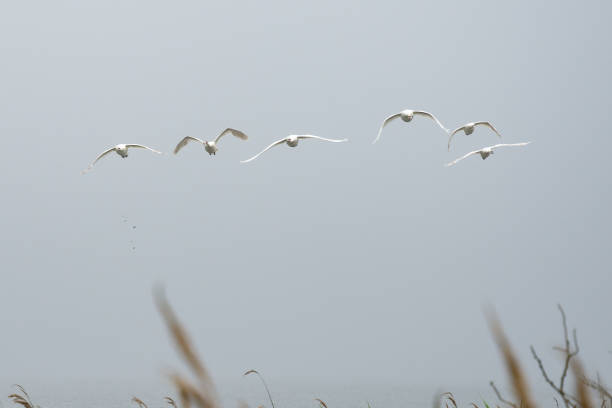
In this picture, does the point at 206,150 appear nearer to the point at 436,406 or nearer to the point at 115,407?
the point at 436,406

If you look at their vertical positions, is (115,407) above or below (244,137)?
below

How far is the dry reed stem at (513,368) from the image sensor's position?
82cm

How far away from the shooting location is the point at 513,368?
83 cm

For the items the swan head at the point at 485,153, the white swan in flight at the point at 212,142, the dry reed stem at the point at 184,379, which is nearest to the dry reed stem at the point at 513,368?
the dry reed stem at the point at 184,379

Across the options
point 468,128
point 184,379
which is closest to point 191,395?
point 184,379

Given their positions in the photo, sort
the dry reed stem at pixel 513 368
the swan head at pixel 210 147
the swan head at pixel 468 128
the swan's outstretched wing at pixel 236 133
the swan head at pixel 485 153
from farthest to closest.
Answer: the swan's outstretched wing at pixel 236 133
the swan head at pixel 468 128
the swan head at pixel 210 147
the swan head at pixel 485 153
the dry reed stem at pixel 513 368

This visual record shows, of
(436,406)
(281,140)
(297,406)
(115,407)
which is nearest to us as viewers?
(436,406)

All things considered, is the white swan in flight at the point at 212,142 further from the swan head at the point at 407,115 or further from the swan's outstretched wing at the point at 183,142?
the swan head at the point at 407,115

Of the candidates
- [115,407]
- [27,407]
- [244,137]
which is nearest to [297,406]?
[115,407]

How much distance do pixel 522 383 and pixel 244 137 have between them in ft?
61.1

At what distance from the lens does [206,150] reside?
680 inches

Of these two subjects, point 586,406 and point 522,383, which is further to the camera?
point 586,406

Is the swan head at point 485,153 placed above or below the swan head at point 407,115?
below

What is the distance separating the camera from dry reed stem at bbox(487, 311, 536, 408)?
2.68ft
